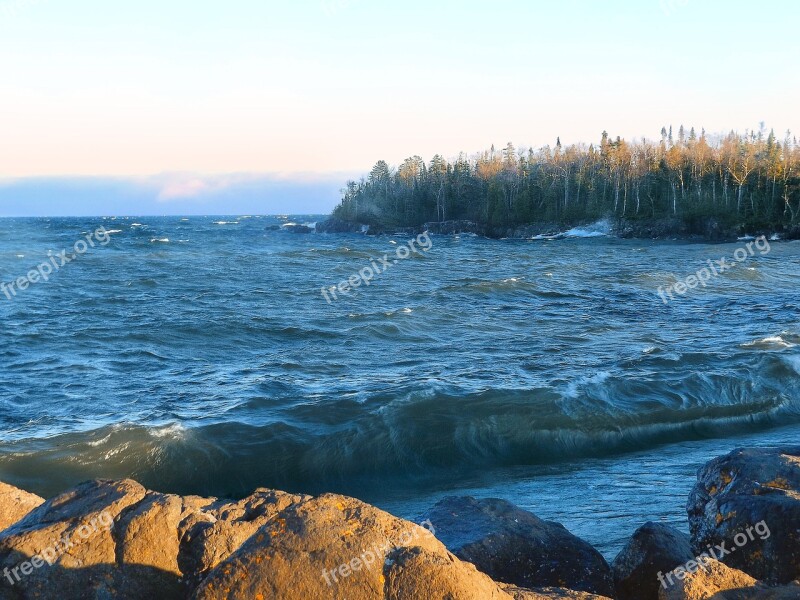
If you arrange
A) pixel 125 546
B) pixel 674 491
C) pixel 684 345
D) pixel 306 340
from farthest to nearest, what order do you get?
pixel 306 340 → pixel 684 345 → pixel 674 491 → pixel 125 546

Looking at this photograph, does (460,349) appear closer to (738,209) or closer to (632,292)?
(632,292)

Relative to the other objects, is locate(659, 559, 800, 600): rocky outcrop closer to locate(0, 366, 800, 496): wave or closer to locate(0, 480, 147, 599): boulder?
locate(0, 480, 147, 599): boulder

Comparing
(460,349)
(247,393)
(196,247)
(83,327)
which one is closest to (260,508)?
(247,393)

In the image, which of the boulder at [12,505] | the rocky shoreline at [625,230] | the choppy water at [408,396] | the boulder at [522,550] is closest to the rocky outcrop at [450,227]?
the rocky shoreline at [625,230]

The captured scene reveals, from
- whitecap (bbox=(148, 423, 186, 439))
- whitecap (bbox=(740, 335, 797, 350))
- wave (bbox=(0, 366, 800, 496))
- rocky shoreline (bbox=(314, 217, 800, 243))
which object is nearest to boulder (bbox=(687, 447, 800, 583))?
wave (bbox=(0, 366, 800, 496))

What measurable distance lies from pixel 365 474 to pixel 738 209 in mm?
92639

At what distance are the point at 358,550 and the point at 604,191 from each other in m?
112

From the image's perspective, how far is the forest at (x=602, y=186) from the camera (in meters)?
93.6

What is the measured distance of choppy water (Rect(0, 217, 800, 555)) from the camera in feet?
37.6

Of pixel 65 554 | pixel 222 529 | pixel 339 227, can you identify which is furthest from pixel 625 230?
pixel 65 554

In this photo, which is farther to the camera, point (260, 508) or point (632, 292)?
point (632, 292)

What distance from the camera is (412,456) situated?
12.4m

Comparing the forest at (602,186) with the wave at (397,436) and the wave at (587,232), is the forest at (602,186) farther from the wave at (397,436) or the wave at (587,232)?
the wave at (397,436)

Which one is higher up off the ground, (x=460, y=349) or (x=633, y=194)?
(x=633, y=194)
